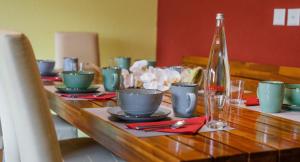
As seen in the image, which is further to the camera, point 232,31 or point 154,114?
point 232,31

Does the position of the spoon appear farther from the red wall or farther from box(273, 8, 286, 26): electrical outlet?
box(273, 8, 286, 26): electrical outlet

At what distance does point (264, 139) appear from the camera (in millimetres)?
1149

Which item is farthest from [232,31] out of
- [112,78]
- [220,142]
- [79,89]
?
[220,142]

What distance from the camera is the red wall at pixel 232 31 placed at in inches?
111

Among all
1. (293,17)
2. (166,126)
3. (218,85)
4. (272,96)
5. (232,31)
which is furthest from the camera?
(232,31)

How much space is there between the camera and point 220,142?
3.63ft

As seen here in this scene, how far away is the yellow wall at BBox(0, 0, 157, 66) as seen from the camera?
3549 mm

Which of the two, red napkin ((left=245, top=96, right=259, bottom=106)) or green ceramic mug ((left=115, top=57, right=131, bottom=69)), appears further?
green ceramic mug ((left=115, top=57, right=131, bottom=69))

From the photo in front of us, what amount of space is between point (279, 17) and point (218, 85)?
1649 millimetres

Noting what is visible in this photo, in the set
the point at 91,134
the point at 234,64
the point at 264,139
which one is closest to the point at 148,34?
the point at 234,64

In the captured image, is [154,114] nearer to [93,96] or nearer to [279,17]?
Answer: [93,96]

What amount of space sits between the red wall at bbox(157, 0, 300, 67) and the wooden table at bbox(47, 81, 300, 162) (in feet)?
4.77

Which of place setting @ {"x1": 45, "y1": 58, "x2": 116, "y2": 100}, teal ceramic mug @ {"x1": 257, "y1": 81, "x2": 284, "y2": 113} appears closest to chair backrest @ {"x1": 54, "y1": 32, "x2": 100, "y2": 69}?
place setting @ {"x1": 45, "y1": 58, "x2": 116, "y2": 100}

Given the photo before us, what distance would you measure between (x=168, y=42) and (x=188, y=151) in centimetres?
313
